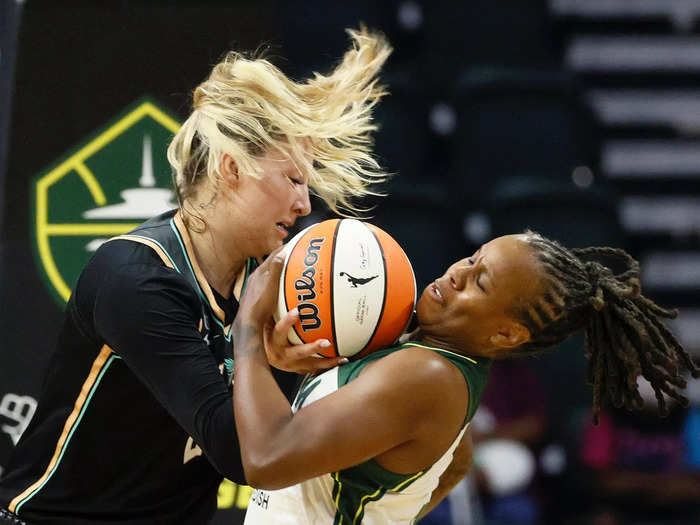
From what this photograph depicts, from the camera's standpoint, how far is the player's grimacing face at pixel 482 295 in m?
2.22

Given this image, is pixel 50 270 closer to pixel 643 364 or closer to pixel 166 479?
pixel 166 479

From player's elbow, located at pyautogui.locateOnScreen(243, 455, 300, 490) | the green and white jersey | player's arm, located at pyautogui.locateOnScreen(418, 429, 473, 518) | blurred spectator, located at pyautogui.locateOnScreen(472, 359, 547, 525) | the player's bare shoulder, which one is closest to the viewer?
player's elbow, located at pyautogui.locateOnScreen(243, 455, 300, 490)

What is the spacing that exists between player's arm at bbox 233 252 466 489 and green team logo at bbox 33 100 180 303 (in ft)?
2.89

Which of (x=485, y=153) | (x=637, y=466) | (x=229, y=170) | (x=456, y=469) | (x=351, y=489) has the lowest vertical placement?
(x=637, y=466)

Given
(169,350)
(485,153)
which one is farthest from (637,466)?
(169,350)

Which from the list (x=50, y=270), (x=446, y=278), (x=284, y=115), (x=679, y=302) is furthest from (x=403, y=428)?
(x=679, y=302)

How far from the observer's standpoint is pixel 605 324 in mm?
2314

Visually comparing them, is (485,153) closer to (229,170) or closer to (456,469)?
(456,469)

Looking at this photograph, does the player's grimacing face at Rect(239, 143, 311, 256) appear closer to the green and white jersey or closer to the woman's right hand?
the woman's right hand

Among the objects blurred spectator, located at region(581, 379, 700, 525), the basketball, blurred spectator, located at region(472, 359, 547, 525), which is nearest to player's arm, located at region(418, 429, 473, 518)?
the basketball

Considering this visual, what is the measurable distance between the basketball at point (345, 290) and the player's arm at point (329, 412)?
0.07m

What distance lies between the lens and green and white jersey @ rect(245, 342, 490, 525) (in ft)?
7.37

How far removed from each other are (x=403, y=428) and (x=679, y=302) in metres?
3.74

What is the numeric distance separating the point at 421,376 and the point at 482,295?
0.74ft
